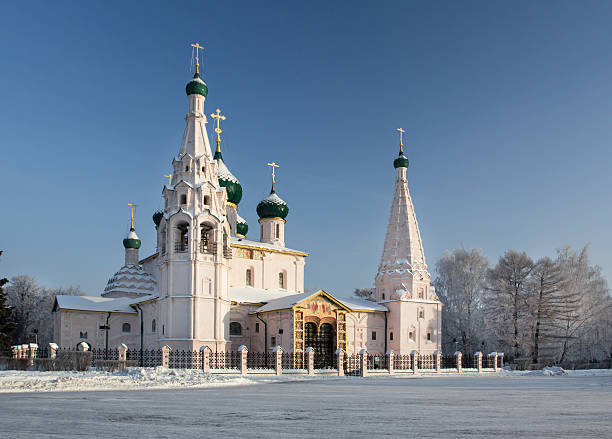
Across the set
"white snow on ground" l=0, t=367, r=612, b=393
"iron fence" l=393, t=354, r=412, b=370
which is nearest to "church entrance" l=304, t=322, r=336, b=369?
"iron fence" l=393, t=354, r=412, b=370

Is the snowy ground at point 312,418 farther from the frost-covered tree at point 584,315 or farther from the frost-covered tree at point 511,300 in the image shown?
the frost-covered tree at point 584,315

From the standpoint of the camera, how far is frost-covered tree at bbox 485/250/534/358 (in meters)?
36.8

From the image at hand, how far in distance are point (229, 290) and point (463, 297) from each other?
1872cm

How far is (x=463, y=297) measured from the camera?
43125 millimetres

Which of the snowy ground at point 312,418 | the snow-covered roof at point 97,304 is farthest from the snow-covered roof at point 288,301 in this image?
the snowy ground at point 312,418

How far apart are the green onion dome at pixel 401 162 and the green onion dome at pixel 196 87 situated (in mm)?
13796

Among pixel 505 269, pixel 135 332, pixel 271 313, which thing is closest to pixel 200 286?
pixel 271 313

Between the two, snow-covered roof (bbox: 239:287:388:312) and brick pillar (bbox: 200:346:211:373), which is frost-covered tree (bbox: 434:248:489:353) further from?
brick pillar (bbox: 200:346:211:373)

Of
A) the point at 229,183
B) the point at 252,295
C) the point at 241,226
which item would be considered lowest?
the point at 252,295

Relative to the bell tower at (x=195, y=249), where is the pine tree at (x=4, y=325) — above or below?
below

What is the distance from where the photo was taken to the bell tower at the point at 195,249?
95.9ft

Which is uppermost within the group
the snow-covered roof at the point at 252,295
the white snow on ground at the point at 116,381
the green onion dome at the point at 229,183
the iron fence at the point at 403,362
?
the green onion dome at the point at 229,183

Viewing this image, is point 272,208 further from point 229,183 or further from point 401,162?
point 401,162

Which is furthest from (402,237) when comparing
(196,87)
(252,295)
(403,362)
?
(196,87)
